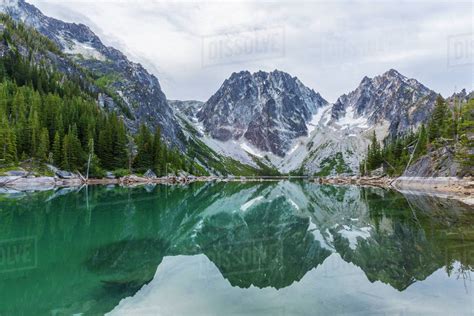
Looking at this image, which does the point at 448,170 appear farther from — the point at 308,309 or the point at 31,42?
the point at 31,42

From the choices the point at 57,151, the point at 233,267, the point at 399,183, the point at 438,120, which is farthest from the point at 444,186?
the point at 57,151

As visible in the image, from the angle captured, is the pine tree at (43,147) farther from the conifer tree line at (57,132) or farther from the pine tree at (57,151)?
the pine tree at (57,151)

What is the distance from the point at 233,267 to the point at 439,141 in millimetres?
92282

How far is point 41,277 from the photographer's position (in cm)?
1675

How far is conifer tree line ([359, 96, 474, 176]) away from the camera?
65.8 m

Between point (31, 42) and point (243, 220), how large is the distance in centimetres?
19045

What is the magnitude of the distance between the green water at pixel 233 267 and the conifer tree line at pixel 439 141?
36.2 meters

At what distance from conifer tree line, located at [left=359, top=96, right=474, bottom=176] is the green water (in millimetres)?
36188

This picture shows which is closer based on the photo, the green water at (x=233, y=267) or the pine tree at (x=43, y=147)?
the green water at (x=233, y=267)

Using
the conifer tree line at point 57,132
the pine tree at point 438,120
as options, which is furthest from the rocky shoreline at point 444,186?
the conifer tree line at point 57,132

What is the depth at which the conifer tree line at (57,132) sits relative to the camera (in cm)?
9238

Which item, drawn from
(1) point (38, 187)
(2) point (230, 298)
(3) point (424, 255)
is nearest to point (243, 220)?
(3) point (424, 255)

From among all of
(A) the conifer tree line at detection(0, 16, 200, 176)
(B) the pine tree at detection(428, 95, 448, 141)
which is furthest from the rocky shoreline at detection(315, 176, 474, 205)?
(A) the conifer tree line at detection(0, 16, 200, 176)

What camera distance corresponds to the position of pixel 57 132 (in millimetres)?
98438
